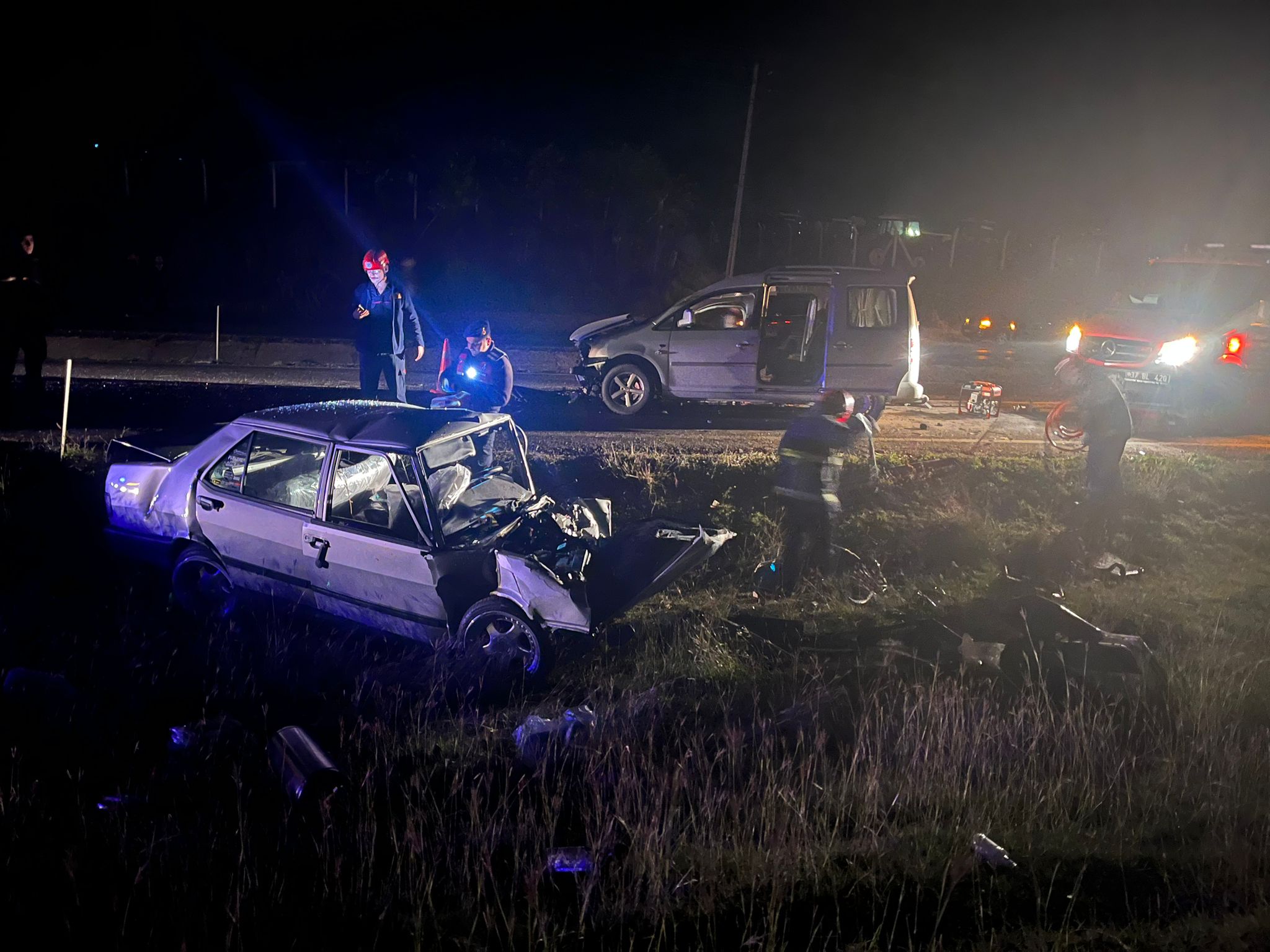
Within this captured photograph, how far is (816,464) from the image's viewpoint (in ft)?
22.0

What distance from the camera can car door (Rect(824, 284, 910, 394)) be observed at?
10.9 metres

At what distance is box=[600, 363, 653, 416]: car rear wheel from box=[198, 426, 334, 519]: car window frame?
6.42 meters

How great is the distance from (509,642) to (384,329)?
4.95m

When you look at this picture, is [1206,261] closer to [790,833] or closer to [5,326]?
[790,833]

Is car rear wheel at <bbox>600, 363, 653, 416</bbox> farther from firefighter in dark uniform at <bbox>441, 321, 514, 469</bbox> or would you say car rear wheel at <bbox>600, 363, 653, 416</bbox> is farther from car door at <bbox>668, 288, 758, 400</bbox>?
firefighter in dark uniform at <bbox>441, 321, 514, 469</bbox>

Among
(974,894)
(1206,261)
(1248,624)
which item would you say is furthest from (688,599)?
(1206,261)

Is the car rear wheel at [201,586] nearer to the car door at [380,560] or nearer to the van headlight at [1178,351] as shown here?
the car door at [380,560]

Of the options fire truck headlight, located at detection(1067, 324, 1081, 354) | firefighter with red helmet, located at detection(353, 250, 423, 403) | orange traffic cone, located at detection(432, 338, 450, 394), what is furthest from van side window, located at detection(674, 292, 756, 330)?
fire truck headlight, located at detection(1067, 324, 1081, 354)

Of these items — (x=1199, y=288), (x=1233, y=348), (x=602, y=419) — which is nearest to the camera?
(x=602, y=419)

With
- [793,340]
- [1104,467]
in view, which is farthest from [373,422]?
[793,340]

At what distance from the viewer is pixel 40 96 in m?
33.7

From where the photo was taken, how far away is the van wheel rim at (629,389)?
11609 millimetres

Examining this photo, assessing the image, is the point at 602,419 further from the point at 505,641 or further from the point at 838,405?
the point at 505,641

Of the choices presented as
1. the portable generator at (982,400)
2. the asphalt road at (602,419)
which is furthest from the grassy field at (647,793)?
the portable generator at (982,400)
